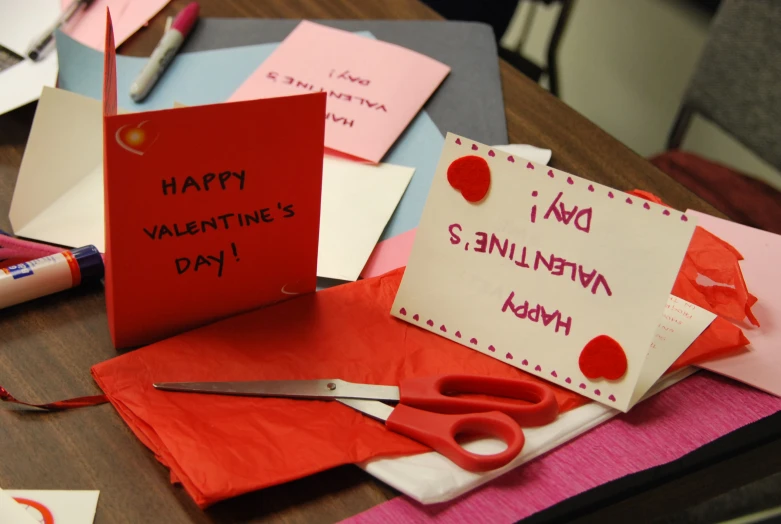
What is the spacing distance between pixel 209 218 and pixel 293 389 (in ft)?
0.49

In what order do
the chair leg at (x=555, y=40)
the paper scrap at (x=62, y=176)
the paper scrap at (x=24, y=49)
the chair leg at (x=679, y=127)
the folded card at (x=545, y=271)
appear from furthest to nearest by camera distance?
the chair leg at (x=555, y=40) → the chair leg at (x=679, y=127) → the paper scrap at (x=24, y=49) → the paper scrap at (x=62, y=176) → the folded card at (x=545, y=271)

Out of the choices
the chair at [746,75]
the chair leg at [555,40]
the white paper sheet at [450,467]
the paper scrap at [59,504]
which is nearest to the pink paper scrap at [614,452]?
the white paper sheet at [450,467]

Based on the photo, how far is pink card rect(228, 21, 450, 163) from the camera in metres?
0.85

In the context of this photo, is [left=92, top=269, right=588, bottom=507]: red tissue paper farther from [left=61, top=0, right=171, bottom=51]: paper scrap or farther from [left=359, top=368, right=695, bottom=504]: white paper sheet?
[left=61, top=0, right=171, bottom=51]: paper scrap

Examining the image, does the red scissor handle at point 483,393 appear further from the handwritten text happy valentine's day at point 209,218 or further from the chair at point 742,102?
the chair at point 742,102

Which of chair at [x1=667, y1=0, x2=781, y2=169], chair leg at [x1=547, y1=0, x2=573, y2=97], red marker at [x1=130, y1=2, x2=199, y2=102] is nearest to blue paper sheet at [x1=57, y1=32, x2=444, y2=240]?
red marker at [x1=130, y1=2, x2=199, y2=102]

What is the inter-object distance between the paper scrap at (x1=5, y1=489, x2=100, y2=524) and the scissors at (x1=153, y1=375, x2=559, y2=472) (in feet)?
0.31

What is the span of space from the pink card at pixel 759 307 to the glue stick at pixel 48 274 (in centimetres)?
54

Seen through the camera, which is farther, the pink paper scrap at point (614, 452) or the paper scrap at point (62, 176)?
the paper scrap at point (62, 176)

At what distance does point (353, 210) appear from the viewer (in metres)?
0.76

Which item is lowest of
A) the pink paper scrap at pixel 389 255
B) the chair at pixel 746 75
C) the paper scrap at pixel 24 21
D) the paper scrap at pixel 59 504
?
the paper scrap at pixel 59 504

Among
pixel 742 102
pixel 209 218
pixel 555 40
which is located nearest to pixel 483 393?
pixel 209 218

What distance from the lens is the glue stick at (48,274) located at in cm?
62

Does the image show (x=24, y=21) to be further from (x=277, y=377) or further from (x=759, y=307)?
(x=759, y=307)
